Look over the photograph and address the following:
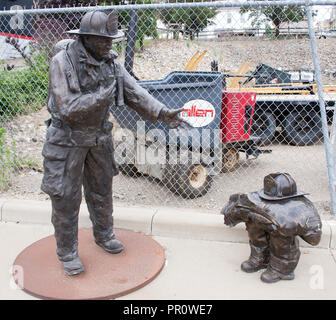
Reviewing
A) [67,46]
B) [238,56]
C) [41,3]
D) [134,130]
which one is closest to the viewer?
[67,46]

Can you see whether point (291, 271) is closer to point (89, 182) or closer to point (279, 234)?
point (279, 234)

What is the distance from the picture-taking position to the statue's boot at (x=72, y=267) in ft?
9.05

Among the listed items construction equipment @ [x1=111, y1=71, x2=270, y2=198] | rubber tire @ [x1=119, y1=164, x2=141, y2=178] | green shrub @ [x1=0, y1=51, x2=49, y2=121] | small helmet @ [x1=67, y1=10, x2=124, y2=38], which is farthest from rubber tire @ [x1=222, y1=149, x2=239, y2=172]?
green shrub @ [x1=0, y1=51, x2=49, y2=121]

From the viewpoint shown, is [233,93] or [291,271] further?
[233,93]

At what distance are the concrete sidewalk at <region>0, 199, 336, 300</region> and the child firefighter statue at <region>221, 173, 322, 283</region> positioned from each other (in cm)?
12

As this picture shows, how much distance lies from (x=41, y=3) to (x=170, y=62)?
5.25 m

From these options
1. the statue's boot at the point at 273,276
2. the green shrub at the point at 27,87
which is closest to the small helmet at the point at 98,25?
the statue's boot at the point at 273,276

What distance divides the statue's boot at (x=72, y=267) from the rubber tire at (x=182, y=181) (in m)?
1.79

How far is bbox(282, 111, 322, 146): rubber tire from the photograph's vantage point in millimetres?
8406

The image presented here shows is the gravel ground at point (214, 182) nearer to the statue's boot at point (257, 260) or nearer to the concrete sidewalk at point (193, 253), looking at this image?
the concrete sidewalk at point (193, 253)

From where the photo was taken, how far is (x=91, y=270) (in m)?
2.86

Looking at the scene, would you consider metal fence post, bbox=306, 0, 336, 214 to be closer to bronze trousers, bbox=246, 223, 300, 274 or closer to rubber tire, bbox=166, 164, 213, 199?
bronze trousers, bbox=246, 223, 300, 274

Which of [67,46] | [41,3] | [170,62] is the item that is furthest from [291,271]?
[170,62]

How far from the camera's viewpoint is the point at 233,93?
4.61 meters
